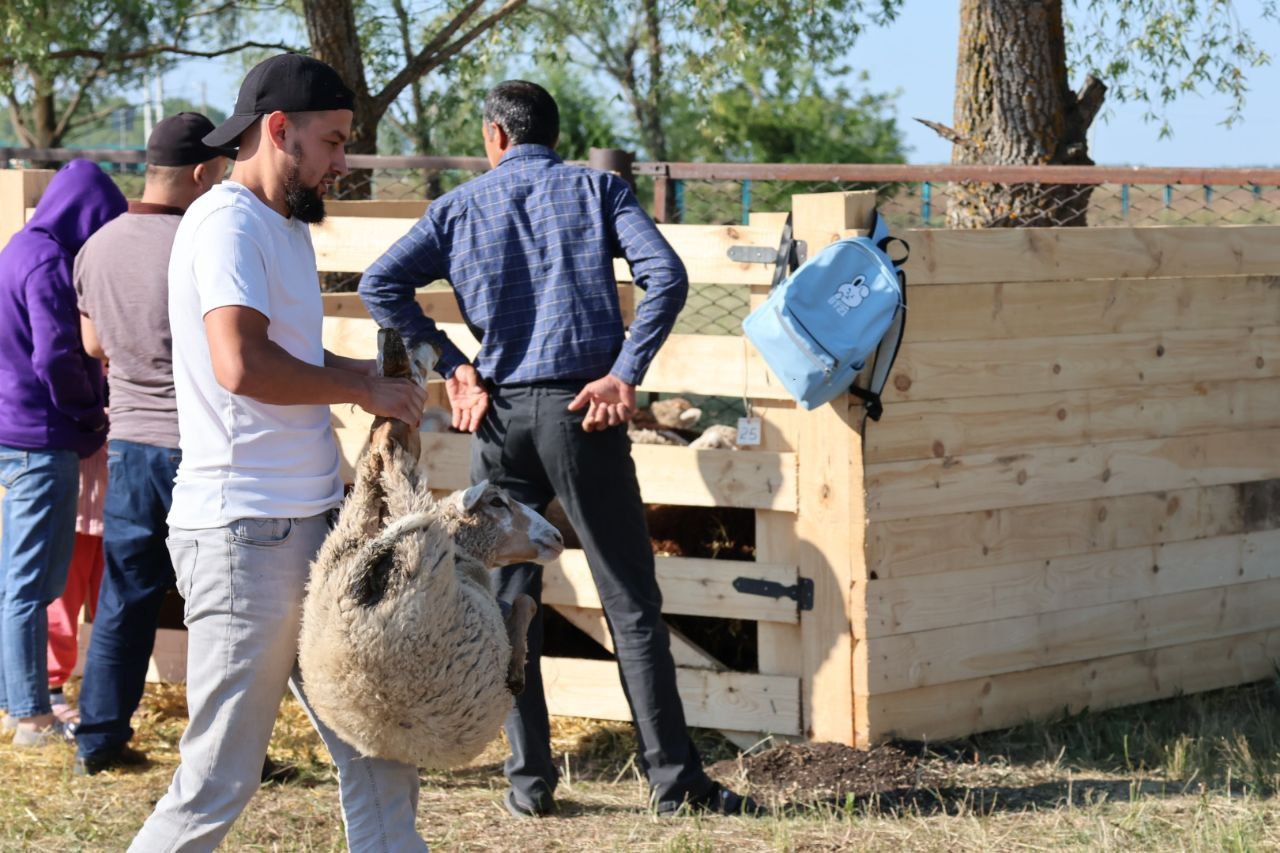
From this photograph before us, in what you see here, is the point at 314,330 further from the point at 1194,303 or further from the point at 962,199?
the point at 962,199

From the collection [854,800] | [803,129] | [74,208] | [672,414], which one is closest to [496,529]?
[854,800]

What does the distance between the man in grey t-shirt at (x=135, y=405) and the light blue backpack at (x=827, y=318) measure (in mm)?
1789

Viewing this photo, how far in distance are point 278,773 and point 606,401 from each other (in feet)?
5.66

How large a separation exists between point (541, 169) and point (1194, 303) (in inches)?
102

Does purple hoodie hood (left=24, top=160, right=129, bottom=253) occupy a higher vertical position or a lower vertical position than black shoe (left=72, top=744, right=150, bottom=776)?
higher

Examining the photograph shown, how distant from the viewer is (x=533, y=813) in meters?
4.22

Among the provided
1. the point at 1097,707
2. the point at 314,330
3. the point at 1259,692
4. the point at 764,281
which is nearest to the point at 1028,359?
the point at 764,281

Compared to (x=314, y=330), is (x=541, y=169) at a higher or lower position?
higher

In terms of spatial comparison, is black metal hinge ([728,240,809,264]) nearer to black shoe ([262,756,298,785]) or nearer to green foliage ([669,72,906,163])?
black shoe ([262,756,298,785])

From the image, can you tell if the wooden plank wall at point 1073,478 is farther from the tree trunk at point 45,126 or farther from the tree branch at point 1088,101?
the tree trunk at point 45,126

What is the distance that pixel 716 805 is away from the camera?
4148 mm

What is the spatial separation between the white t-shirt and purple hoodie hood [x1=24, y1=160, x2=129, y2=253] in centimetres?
210

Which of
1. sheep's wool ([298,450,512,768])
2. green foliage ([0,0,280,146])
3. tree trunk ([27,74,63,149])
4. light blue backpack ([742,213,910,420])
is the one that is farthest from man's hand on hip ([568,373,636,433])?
tree trunk ([27,74,63,149])

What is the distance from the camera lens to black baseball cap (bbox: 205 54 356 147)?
9.01 ft
